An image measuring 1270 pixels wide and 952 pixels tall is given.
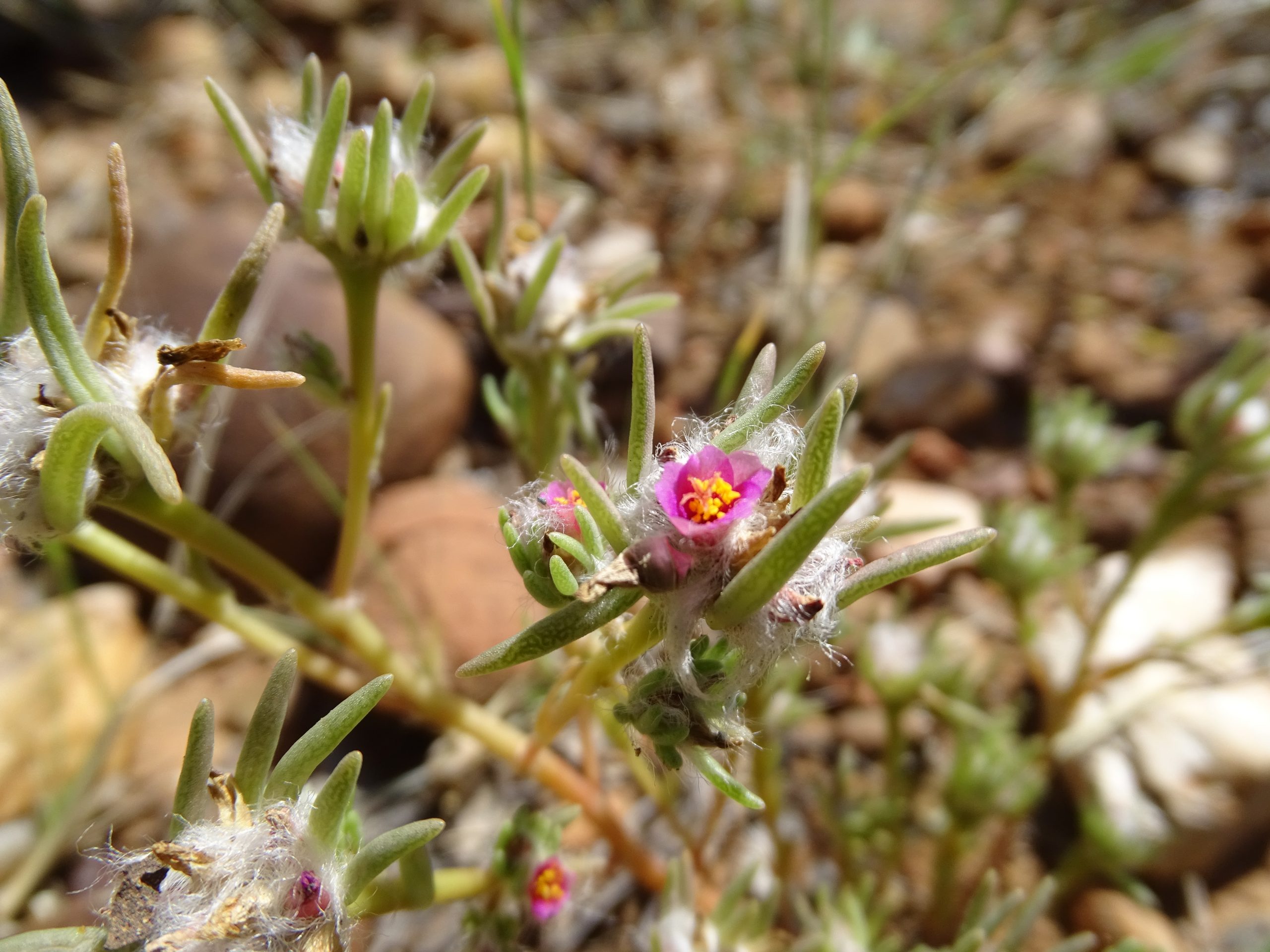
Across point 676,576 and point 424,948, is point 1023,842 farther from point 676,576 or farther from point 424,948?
point 676,576

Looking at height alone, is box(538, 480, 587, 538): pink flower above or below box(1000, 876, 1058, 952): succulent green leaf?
above

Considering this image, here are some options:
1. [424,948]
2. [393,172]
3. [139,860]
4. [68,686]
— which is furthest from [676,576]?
[68,686]

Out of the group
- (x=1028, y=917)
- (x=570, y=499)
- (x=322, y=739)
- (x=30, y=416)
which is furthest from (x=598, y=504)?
(x=1028, y=917)

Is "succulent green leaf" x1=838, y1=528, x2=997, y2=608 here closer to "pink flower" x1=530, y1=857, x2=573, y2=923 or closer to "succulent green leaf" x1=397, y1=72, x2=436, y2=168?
"pink flower" x1=530, y1=857, x2=573, y2=923

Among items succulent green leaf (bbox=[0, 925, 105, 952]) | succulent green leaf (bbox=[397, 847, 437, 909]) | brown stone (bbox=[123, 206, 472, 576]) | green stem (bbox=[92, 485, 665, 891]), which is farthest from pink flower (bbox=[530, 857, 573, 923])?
brown stone (bbox=[123, 206, 472, 576])

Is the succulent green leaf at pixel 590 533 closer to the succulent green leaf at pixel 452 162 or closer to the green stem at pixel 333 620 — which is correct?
the green stem at pixel 333 620

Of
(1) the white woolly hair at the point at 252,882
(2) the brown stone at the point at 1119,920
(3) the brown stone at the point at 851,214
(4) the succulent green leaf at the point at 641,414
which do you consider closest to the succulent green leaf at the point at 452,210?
(4) the succulent green leaf at the point at 641,414
